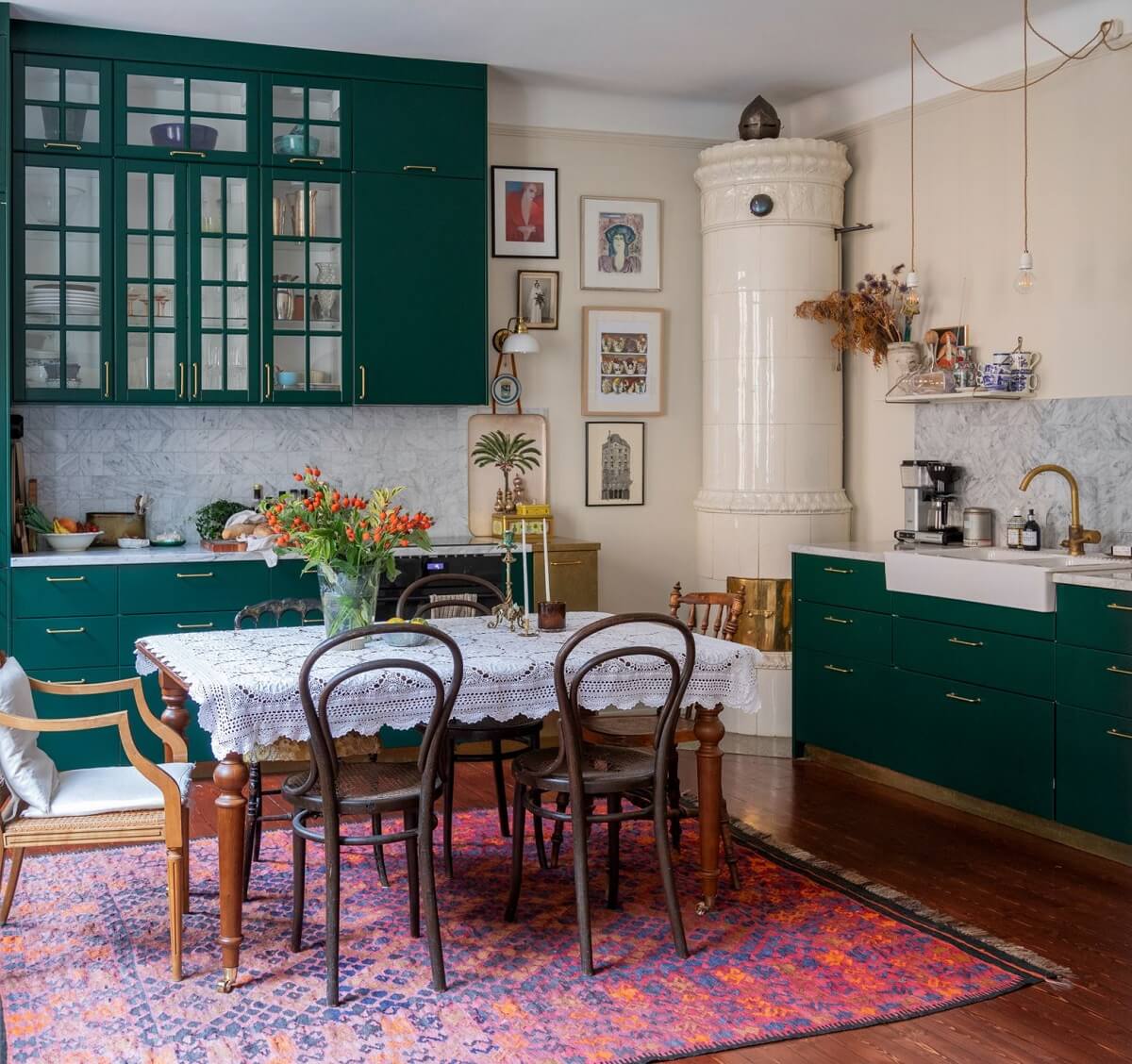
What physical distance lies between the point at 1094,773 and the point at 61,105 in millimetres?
4640

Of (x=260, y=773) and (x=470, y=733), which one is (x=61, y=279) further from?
(x=470, y=733)

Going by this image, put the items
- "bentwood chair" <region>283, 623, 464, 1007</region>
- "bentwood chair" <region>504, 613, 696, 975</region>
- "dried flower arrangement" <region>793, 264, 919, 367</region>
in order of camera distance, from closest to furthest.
Result: 1. "bentwood chair" <region>283, 623, 464, 1007</region>
2. "bentwood chair" <region>504, 613, 696, 975</region>
3. "dried flower arrangement" <region>793, 264, 919, 367</region>

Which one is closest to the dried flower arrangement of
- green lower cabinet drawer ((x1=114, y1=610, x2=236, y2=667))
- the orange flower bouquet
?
the orange flower bouquet

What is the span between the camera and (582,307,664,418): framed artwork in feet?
21.7

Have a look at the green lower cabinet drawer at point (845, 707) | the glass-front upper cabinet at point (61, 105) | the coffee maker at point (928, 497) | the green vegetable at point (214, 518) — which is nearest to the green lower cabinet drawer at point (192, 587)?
the green vegetable at point (214, 518)

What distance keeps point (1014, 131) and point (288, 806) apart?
12.7 ft

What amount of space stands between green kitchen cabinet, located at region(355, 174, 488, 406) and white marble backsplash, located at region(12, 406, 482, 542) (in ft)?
1.23

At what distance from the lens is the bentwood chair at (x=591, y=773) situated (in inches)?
138

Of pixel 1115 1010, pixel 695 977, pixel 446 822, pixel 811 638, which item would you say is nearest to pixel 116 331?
pixel 446 822

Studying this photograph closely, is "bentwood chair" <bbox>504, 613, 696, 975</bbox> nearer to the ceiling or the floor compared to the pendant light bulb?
nearer to the floor

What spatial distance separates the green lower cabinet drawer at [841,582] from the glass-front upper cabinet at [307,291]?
7.03 feet

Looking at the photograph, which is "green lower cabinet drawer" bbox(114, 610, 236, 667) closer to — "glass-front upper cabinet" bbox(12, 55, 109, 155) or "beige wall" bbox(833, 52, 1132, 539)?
"glass-front upper cabinet" bbox(12, 55, 109, 155)

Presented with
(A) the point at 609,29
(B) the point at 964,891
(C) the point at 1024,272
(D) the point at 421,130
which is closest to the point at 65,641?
(D) the point at 421,130

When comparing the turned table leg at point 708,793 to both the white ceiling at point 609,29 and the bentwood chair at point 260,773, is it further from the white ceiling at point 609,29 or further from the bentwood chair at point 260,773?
the white ceiling at point 609,29
